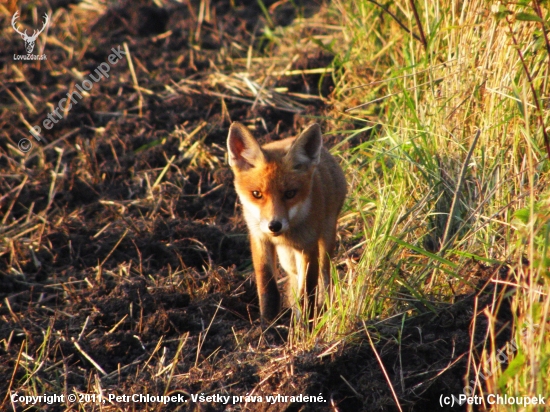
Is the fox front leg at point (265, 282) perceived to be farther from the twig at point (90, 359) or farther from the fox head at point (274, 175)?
the twig at point (90, 359)

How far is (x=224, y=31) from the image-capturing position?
28.3ft

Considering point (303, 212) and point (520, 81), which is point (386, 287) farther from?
point (520, 81)

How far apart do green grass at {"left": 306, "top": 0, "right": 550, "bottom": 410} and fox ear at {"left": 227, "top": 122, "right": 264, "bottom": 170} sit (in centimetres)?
83

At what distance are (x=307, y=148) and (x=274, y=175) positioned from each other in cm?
32

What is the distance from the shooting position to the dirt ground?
392 cm

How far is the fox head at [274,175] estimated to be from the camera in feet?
15.3

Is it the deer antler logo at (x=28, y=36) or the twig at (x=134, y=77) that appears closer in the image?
the twig at (x=134, y=77)

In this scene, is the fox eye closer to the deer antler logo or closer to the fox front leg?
the fox front leg

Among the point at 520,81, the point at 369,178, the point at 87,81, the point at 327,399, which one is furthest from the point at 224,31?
the point at 327,399

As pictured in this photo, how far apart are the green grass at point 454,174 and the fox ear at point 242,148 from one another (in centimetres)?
83

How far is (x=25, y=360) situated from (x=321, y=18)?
558 cm

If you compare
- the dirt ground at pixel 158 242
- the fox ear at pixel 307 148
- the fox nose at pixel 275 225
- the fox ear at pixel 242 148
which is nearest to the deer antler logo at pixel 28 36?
the dirt ground at pixel 158 242

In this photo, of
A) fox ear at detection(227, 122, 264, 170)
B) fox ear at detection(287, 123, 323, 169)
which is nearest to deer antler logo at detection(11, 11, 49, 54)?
fox ear at detection(227, 122, 264, 170)

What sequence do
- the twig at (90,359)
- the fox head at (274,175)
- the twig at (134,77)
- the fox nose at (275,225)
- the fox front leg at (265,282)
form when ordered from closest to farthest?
the twig at (90,359) → the fox nose at (275,225) → the fox head at (274,175) → the fox front leg at (265,282) → the twig at (134,77)
